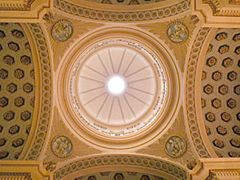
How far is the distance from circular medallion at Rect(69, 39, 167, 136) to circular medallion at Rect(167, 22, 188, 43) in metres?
0.99

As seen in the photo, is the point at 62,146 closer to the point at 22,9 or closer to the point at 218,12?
the point at 22,9

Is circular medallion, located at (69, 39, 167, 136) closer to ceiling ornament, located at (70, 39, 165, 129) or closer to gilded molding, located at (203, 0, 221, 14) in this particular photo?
ceiling ornament, located at (70, 39, 165, 129)

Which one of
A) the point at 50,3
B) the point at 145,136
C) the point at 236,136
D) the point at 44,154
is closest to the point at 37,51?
the point at 50,3

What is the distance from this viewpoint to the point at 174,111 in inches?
480

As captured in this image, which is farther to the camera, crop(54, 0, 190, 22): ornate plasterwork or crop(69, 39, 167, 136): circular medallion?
crop(69, 39, 167, 136): circular medallion

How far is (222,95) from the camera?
12.2 m

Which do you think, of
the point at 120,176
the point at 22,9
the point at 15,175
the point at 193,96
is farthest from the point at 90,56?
the point at 15,175

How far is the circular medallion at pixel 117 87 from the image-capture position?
12.8 m

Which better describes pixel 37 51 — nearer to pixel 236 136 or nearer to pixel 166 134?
pixel 166 134

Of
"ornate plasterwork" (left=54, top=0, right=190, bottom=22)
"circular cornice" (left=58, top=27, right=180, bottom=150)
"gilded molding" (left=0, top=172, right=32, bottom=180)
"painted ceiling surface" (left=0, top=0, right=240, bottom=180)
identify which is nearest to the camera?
"gilded molding" (left=0, top=172, right=32, bottom=180)

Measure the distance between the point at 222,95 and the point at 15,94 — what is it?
18.2ft

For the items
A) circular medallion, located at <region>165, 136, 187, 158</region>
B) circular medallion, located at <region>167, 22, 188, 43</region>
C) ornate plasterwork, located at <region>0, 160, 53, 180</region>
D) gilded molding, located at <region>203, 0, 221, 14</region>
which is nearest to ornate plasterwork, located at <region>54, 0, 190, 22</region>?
circular medallion, located at <region>167, 22, 188, 43</region>

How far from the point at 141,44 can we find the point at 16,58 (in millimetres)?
3349

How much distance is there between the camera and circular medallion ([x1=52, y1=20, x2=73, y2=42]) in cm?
1141
